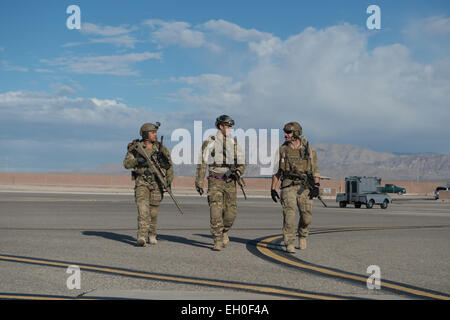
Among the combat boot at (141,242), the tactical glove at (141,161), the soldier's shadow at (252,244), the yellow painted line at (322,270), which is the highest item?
the tactical glove at (141,161)

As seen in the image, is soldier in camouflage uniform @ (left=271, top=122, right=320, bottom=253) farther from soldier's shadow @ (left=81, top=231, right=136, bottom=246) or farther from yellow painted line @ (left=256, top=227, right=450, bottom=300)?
soldier's shadow @ (left=81, top=231, right=136, bottom=246)

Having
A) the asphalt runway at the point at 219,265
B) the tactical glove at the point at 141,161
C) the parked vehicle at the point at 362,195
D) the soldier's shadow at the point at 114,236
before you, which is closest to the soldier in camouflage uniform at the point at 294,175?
the asphalt runway at the point at 219,265

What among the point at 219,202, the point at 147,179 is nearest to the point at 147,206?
the point at 147,179

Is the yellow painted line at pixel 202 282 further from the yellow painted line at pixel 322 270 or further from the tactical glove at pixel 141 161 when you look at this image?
the tactical glove at pixel 141 161

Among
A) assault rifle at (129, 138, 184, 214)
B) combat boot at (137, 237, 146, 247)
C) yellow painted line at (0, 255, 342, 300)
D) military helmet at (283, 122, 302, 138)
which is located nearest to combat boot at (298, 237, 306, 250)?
military helmet at (283, 122, 302, 138)

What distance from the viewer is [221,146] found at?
927 cm

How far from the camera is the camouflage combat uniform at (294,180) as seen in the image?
8.96 metres

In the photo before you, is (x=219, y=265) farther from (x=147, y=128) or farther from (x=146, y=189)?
(x=147, y=128)

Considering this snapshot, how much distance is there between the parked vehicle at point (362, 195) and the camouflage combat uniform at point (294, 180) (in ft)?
70.2

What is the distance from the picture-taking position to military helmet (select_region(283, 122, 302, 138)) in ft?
29.9

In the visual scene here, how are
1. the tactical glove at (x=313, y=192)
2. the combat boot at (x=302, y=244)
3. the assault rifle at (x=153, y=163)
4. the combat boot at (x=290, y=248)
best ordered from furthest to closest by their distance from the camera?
the assault rifle at (x=153, y=163), the combat boot at (x=302, y=244), the tactical glove at (x=313, y=192), the combat boot at (x=290, y=248)
